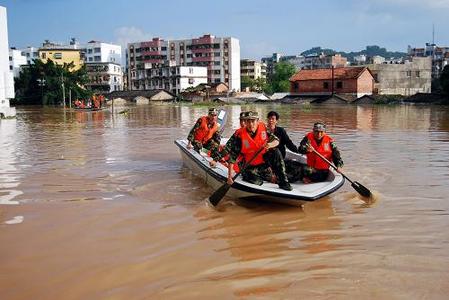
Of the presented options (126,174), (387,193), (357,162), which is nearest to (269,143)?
(387,193)

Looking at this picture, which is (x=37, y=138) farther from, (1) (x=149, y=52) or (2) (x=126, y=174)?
(1) (x=149, y=52)

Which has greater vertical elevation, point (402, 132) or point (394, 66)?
point (394, 66)

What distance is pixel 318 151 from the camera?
300 inches

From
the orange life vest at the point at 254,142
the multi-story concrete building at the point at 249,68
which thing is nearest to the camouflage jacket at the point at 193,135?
the orange life vest at the point at 254,142

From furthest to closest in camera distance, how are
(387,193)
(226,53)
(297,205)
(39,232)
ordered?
(226,53) → (387,193) → (297,205) → (39,232)

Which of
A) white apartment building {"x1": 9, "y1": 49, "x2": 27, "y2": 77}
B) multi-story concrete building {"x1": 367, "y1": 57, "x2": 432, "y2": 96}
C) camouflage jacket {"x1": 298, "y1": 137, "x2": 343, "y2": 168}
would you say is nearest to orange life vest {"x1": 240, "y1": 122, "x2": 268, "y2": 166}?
camouflage jacket {"x1": 298, "y1": 137, "x2": 343, "y2": 168}

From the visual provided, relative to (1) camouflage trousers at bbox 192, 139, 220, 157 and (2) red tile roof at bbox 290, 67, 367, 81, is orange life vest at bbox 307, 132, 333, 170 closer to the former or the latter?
(1) camouflage trousers at bbox 192, 139, 220, 157

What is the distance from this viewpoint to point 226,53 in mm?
95500

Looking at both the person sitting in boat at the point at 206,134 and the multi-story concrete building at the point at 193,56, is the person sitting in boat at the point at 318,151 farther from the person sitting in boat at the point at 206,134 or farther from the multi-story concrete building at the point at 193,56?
the multi-story concrete building at the point at 193,56

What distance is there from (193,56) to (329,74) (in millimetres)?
45325

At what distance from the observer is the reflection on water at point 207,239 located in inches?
174

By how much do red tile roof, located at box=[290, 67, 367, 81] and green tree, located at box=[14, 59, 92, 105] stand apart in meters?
30.9

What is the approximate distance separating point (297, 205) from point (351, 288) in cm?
260

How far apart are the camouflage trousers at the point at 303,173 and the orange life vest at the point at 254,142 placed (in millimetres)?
906
